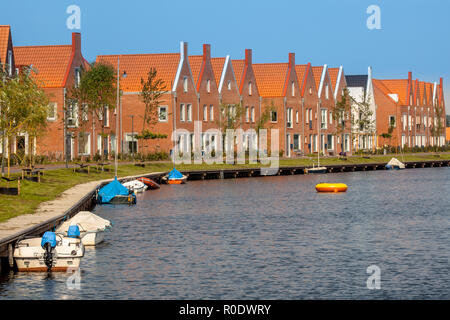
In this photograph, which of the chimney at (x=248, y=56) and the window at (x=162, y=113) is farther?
the chimney at (x=248, y=56)

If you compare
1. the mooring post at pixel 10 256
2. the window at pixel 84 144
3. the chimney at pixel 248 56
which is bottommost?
the mooring post at pixel 10 256

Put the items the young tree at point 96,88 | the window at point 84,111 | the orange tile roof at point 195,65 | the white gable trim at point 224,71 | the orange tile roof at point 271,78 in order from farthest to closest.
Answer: the orange tile roof at point 271,78 < the white gable trim at point 224,71 < the orange tile roof at point 195,65 < the young tree at point 96,88 < the window at point 84,111

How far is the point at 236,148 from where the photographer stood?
344 feet

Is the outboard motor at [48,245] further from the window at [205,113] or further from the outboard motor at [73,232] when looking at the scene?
the window at [205,113]

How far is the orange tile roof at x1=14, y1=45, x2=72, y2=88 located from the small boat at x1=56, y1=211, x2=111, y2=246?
157ft

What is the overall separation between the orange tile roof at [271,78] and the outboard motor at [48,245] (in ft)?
290

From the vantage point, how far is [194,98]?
98.6 m

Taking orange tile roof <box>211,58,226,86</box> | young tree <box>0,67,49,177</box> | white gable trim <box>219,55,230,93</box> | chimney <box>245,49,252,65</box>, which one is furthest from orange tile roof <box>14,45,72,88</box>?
chimney <box>245,49,252,65</box>

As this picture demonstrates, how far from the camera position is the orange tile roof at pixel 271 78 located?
378ft

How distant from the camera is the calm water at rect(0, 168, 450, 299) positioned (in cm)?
2539

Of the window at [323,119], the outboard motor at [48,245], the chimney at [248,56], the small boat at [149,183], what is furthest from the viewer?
the window at [323,119]

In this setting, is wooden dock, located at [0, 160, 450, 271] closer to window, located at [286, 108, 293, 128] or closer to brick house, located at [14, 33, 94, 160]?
brick house, located at [14, 33, 94, 160]

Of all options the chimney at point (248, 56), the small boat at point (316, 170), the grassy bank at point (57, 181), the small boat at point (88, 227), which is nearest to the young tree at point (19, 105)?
the grassy bank at point (57, 181)

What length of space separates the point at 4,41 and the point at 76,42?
11.6 m
